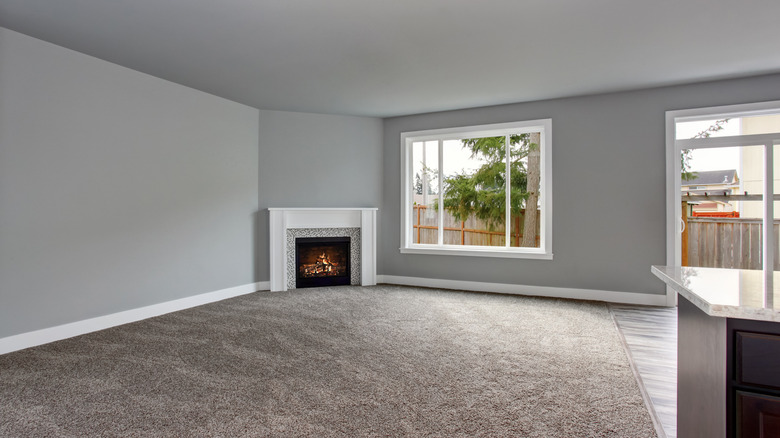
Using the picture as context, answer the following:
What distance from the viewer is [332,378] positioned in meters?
2.61

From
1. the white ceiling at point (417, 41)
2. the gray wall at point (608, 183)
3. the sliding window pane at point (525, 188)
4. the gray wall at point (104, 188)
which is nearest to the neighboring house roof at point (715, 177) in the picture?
the gray wall at point (608, 183)

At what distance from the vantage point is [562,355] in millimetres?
3047

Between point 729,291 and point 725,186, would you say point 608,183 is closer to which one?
point 725,186

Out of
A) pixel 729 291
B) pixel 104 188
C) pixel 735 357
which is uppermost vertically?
pixel 104 188

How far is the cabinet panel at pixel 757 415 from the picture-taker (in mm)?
1021

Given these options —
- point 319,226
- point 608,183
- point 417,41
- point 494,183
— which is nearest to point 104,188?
point 319,226

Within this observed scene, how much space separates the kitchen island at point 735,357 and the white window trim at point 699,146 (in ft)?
12.2

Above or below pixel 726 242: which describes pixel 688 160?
above

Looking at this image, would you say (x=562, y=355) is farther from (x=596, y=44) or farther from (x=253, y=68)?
(x=253, y=68)

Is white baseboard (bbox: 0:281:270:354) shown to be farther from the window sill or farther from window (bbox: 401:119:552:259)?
window (bbox: 401:119:552:259)

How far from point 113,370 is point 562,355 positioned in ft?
10.4

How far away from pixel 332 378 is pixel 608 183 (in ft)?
13.2

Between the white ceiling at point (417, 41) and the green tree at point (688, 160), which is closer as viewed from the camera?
the white ceiling at point (417, 41)

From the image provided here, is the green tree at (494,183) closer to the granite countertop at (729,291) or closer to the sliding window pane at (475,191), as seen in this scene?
the sliding window pane at (475,191)
